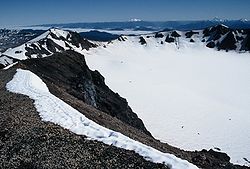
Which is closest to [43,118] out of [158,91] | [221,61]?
[158,91]

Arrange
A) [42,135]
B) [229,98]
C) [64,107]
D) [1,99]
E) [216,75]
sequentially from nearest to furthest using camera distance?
1. [42,135]
2. [64,107]
3. [1,99]
4. [229,98]
5. [216,75]

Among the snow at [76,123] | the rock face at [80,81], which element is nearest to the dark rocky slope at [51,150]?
the snow at [76,123]

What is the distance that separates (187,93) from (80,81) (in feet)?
210

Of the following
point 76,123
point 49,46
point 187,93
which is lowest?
point 187,93

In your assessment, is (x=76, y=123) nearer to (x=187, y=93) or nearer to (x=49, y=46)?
(x=187, y=93)

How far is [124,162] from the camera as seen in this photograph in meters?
16.6

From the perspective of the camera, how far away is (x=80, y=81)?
53125 mm

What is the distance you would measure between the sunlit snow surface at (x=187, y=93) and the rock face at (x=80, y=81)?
44.5 feet

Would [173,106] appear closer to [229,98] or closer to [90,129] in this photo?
[229,98]

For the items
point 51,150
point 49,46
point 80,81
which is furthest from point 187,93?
point 51,150

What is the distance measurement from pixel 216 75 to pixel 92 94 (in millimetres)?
107634

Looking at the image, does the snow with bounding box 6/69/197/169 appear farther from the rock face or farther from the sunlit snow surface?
the sunlit snow surface

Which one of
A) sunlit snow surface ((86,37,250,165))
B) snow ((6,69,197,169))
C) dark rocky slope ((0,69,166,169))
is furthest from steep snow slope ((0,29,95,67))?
dark rocky slope ((0,69,166,169))

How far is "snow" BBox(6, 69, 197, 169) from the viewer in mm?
16641
